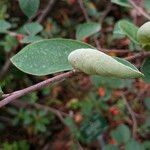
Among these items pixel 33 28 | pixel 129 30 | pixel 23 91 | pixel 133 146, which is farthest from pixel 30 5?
pixel 133 146

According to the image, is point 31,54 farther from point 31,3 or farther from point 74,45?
point 31,3

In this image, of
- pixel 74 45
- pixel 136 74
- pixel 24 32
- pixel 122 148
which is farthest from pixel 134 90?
pixel 136 74

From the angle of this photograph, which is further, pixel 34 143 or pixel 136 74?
pixel 34 143

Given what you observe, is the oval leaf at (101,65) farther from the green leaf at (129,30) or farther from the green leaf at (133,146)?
the green leaf at (133,146)

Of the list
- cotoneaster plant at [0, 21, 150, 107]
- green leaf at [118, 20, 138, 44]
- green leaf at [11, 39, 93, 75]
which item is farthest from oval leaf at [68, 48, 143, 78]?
green leaf at [118, 20, 138, 44]

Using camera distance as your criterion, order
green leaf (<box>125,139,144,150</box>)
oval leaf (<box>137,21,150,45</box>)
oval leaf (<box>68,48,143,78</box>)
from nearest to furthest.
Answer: oval leaf (<box>68,48,143,78</box>) < oval leaf (<box>137,21,150,45</box>) < green leaf (<box>125,139,144,150</box>)

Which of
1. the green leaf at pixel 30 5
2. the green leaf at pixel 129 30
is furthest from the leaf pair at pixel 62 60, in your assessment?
the green leaf at pixel 30 5

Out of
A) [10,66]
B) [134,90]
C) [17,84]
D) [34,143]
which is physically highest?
[10,66]

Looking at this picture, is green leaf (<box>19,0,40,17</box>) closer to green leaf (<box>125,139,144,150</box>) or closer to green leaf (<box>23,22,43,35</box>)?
green leaf (<box>23,22,43,35</box>)
